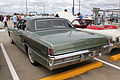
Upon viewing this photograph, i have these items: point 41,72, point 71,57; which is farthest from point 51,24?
point 71,57

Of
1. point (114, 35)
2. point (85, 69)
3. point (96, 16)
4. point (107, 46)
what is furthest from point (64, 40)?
point (96, 16)

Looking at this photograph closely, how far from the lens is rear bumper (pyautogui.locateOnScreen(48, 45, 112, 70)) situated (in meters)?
2.78

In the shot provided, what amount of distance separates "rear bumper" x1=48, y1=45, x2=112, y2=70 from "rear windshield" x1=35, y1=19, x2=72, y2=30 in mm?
1616

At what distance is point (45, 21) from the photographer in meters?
4.34

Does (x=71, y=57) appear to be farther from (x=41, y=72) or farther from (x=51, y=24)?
(x=51, y=24)

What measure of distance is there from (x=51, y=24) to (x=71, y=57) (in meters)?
1.78

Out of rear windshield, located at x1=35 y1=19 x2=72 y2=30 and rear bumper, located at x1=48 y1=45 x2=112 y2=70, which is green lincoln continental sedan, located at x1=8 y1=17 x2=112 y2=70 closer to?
rear bumper, located at x1=48 y1=45 x2=112 y2=70

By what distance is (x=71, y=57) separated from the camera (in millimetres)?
2957

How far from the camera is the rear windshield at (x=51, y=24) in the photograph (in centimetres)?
421

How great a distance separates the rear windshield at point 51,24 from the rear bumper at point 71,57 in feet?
5.30

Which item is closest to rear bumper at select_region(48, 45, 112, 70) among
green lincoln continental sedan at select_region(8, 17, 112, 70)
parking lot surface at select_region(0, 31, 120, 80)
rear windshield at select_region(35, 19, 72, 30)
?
green lincoln continental sedan at select_region(8, 17, 112, 70)

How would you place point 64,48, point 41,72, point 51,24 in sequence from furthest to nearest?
point 51,24 < point 41,72 < point 64,48

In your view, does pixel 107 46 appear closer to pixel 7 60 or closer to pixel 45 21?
pixel 45 21

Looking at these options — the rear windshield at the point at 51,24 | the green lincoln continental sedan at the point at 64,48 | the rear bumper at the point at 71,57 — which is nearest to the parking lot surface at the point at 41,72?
the green lincoln continental sedan at the point at 64,48
